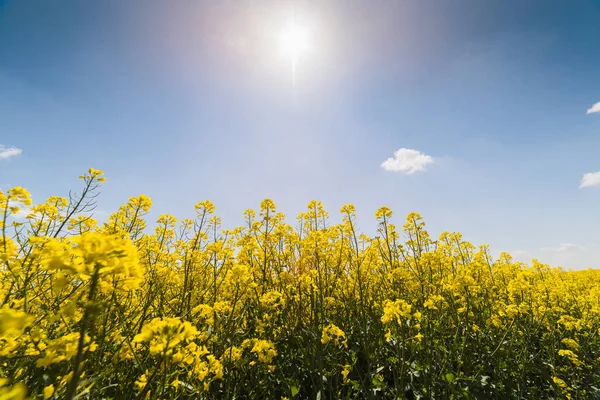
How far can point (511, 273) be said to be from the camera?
22.9ft

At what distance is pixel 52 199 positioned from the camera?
133 inches

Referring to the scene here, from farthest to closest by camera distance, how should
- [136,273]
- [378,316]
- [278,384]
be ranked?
[378,316] → [278,384] → [136,273]

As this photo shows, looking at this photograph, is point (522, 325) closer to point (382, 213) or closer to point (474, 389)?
point (474, 389)

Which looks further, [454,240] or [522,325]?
[454,240]

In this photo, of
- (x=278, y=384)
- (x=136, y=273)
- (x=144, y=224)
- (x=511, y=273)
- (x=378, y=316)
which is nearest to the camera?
(x=136, y=273)

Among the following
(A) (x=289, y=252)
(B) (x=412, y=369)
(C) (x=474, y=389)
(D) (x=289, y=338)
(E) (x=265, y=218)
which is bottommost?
(C) (x=474, y=389)

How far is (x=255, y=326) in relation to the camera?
147 inches

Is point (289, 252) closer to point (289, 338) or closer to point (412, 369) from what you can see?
point (289, 338)

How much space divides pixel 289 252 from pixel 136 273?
13.5 feet

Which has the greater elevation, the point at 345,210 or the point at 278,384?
the point at 345,210

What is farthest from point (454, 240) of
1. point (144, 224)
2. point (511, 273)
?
point (144, 224)

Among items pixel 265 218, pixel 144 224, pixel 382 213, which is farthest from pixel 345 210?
pixel 144 224

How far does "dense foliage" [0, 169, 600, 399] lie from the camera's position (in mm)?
1566

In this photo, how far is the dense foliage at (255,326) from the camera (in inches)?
61.7
